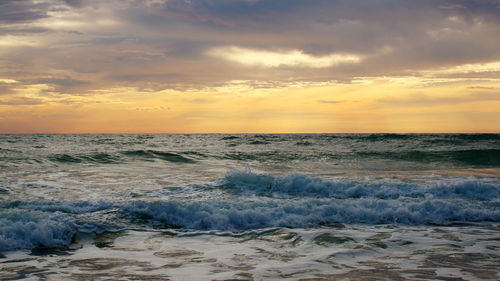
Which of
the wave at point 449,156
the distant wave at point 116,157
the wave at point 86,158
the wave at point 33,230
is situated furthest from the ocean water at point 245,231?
the wave at point 449,156

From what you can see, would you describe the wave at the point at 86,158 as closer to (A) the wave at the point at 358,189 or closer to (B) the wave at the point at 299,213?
(A) the wave at the point at 358,189

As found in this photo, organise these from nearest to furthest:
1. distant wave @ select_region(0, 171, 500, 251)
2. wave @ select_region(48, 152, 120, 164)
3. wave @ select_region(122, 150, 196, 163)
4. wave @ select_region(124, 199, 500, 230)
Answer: distant wave @ select_region(0, 171, 500, 251)
wave @ select_region(124, 199, 500, 230)
wave @ select_region(48, 152, 120, 164)
wave @ select_region(122, 150, 196, 163)

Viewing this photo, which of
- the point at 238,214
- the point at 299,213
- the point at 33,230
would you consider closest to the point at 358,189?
the point at 299,213

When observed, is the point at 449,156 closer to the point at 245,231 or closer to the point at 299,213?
the point at 299,213

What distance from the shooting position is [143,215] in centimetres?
694

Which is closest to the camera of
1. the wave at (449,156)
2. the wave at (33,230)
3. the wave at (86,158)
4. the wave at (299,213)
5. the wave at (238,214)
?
the wave at (33,230)

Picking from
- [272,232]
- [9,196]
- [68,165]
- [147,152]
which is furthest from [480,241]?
[147,152]

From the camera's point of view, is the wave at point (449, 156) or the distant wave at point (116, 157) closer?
the distant wave at point (116, 157)

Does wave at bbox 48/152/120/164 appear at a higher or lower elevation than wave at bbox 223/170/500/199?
higher

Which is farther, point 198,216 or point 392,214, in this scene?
point 392,214

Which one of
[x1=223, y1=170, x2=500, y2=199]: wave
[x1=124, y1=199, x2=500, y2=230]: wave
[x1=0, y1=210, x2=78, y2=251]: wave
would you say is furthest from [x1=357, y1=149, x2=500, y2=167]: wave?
[x1=0, y1=210, x2=78, y2=251]: wave

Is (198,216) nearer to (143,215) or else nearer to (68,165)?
(143,215)

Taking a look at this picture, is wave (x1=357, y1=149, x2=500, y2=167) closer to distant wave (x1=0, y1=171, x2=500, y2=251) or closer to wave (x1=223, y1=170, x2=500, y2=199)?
wave (x1=223, y1=170, x2=500, y2=199)

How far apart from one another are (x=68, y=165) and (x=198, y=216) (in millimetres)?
11182
